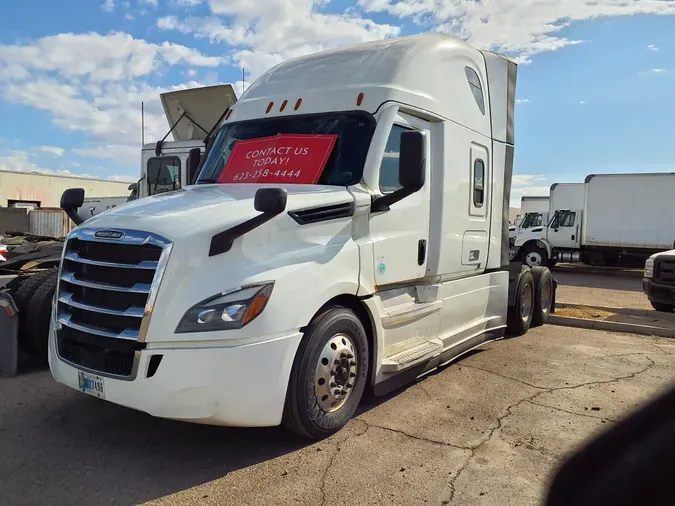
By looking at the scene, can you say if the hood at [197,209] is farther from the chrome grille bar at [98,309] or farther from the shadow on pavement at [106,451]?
the shadow on pavement at [106,451]

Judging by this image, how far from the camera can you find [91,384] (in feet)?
12.6

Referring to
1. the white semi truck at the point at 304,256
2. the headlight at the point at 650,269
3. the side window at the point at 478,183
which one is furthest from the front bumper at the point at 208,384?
the headlight at the point at 650,269

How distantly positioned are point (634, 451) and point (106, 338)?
342 cm

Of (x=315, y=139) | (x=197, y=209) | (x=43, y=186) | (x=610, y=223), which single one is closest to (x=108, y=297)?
(x=197, y=209)

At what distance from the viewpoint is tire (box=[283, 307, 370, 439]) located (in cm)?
391

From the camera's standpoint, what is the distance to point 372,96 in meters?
4.97

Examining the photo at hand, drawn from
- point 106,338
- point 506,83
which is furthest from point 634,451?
point 506,83

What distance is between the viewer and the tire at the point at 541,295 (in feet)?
29.9

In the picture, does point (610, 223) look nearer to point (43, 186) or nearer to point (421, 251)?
point (421, 251)

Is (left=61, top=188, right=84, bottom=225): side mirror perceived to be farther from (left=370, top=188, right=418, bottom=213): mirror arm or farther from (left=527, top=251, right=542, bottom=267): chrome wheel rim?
(left=527, top=251, right=542, bottom=267): chrome wheel rim

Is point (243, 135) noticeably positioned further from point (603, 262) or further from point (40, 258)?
point (603, 262)

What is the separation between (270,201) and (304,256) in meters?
0.55

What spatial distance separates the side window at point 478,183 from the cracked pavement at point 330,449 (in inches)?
83.3

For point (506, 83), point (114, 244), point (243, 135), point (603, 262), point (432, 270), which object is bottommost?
point (603, 262)
